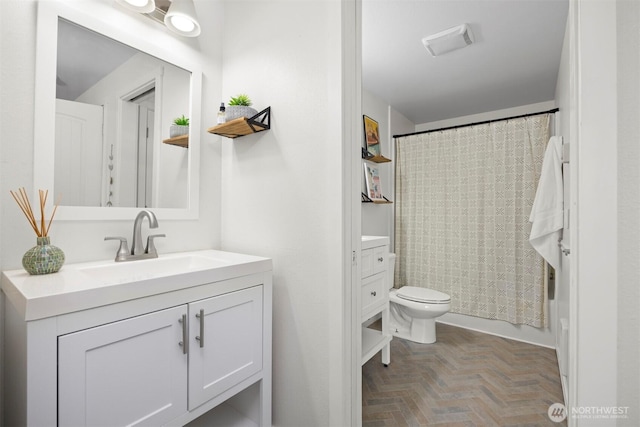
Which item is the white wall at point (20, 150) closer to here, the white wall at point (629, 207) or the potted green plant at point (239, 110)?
the potted green plant at point (239, 110)

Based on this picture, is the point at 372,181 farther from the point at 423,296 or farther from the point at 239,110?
the point at 239,110

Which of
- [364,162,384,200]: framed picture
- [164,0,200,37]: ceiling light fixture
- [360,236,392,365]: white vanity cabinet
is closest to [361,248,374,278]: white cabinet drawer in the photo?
[360,236,392,365]: white vanity cabinet

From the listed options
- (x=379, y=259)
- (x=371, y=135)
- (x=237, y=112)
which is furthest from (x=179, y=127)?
(x=371, y=135)

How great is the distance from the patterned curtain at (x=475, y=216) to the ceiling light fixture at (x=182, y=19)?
2.56m

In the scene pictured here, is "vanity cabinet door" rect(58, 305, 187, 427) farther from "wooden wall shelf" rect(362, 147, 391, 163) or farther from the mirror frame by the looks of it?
"wooden wall shelf" rect(362, 147, 391, 163)

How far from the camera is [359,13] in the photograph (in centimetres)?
131

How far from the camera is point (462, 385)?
1.99m

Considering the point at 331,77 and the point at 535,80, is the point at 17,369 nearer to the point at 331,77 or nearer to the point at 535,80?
the point at 331,77

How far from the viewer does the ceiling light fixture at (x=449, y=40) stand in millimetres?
2010

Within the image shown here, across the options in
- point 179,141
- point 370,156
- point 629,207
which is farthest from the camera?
point 370,156

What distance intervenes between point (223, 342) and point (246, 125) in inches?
39.4

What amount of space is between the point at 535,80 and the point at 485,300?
87.1 inches

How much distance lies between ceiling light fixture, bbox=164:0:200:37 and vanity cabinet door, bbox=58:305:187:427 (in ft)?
4.57

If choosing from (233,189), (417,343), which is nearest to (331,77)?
(233,189)
